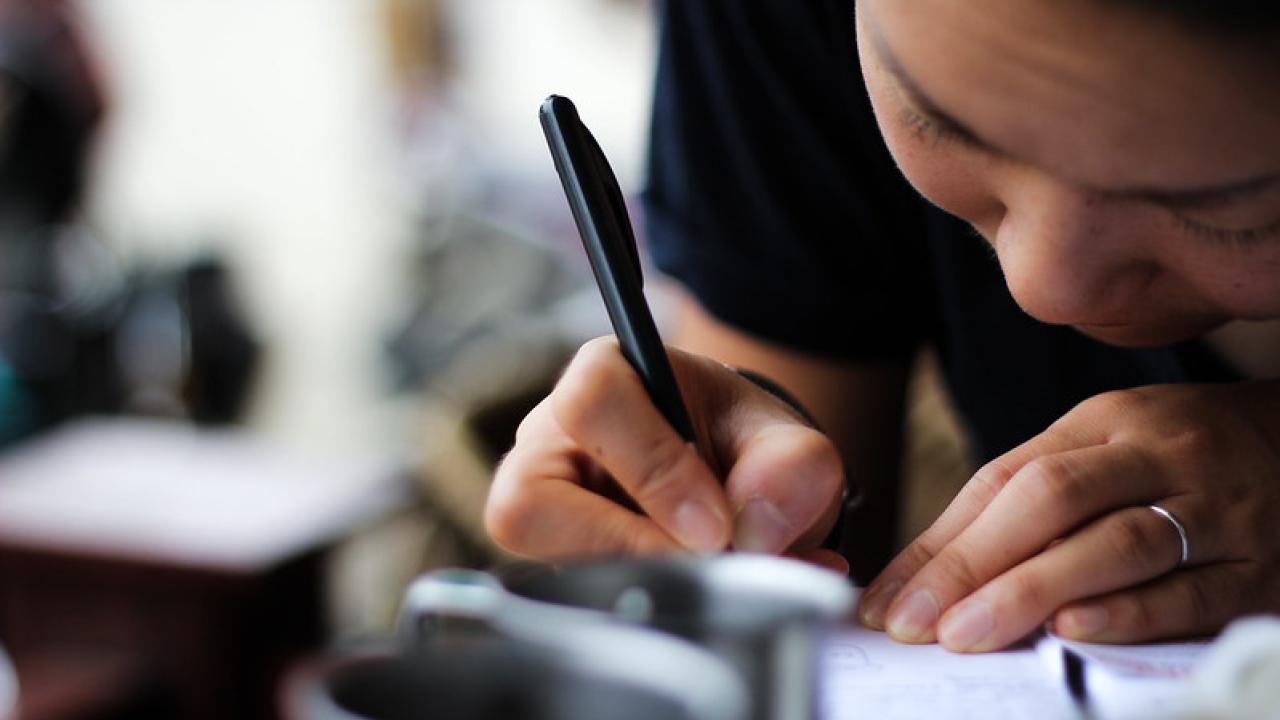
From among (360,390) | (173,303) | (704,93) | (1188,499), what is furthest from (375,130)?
(1188,499)

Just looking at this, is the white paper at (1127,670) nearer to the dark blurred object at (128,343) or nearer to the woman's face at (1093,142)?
the woman's face at (1093,142)

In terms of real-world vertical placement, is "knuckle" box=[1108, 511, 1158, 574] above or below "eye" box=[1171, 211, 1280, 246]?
below

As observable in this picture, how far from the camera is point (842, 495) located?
0.36 meters

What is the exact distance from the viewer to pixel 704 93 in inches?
22.9

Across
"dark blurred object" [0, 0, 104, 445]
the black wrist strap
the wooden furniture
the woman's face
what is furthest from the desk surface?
the woman's face

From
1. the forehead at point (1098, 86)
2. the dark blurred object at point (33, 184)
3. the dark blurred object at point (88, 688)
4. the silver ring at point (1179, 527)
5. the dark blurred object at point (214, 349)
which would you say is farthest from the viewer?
the dark blurred object at point (214, 349)

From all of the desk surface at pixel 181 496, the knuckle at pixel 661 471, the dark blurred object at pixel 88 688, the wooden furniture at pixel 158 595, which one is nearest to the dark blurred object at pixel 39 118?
the desk surface at pixel 181 496

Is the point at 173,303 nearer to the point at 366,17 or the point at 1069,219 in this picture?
the point at 366,17

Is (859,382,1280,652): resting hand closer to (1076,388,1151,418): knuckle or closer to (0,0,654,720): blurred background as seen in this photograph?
(1076,388,1151,418): knuckle

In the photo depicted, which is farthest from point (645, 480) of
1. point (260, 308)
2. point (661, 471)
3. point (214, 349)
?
point (260, 308)

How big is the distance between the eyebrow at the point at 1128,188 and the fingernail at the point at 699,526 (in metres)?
0.11

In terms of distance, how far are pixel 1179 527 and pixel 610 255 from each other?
Answer: 0.18 meters

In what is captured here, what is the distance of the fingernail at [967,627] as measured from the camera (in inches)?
13.6

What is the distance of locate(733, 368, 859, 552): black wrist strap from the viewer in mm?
355
